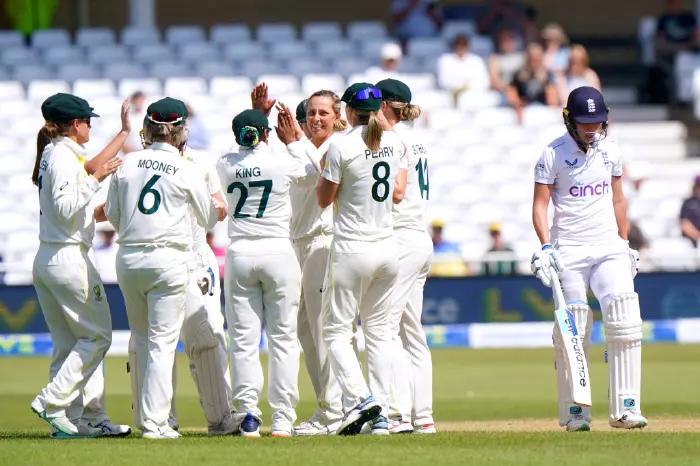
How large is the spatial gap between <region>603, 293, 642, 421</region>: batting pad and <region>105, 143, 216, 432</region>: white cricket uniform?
240 cm

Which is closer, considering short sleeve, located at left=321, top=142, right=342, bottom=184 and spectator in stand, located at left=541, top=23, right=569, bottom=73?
short sleeve, located at left=321, top=142, right=342, bottom=184

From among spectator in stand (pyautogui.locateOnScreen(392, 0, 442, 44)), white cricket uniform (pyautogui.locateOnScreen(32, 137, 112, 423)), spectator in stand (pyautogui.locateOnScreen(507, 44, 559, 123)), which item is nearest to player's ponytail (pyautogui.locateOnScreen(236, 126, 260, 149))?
white cricket uniform (pyautogui.locateOnScreen(32, 137, 112, 423))

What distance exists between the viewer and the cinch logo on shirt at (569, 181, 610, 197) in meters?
9.37

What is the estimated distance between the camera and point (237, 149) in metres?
9.24

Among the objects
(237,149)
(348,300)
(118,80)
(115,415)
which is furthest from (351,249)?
(118,80)

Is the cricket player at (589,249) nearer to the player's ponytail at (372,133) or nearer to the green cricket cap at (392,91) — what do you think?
the green cricket cap at (392,91)

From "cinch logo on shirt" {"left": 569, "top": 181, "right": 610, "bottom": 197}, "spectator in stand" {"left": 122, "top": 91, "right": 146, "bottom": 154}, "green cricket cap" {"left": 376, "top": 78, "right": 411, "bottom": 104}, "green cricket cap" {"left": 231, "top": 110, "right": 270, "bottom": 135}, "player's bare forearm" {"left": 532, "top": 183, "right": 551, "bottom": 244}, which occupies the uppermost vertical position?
Result: "spectator in stand" {"left": 122, "top": 91, "right": 146, "bottom": 154}

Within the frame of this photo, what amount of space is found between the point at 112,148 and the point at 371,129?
4.68 ft

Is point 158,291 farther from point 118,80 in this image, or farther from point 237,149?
point 118,80

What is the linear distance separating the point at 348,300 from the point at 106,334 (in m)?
1.38

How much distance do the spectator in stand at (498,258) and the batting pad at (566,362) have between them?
7.47 m

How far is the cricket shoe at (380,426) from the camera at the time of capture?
355 inches

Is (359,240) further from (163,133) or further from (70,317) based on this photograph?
(70,317)

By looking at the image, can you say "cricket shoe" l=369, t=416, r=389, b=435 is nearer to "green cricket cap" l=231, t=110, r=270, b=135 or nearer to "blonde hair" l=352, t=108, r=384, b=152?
"blonde hair" l=352, t=108, r=384, b=152
